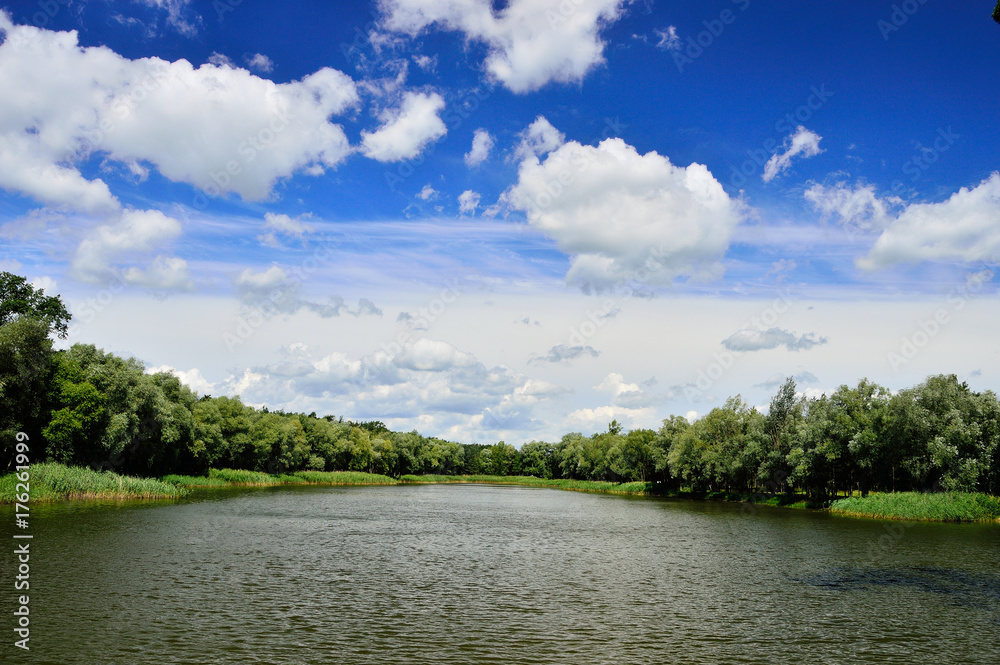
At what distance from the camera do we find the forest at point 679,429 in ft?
203

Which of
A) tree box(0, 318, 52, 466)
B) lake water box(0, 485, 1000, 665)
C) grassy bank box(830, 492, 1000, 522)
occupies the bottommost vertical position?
grassy bank box(830, 492, 1000, 522)

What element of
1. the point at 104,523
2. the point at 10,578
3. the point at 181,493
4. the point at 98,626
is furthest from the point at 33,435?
the point at 98,626

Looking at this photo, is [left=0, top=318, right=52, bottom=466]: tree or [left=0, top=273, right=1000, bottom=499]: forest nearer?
[left=0, top=318, right=52, bottom=466]: tree

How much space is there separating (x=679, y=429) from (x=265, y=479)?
7932 centimetres

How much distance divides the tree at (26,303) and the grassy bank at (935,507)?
103m

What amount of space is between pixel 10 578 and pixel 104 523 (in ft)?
65.9

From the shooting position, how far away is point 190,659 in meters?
17.2

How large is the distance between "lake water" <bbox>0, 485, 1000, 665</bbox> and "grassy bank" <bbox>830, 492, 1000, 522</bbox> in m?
16.4

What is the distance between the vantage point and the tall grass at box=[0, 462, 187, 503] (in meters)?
52.4

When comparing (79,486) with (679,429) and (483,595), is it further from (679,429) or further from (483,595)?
(679,429)

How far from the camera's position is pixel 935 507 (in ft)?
210

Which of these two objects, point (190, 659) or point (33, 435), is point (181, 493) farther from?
point (190, 659)

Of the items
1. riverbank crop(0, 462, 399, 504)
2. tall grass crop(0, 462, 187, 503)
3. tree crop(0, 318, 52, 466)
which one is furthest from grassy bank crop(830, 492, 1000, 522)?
tree crop(0, 318, 52, 466)

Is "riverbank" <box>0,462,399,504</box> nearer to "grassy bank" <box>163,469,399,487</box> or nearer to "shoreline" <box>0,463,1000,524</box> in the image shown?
"shoreline" <box>0,463,1000,524</box>
